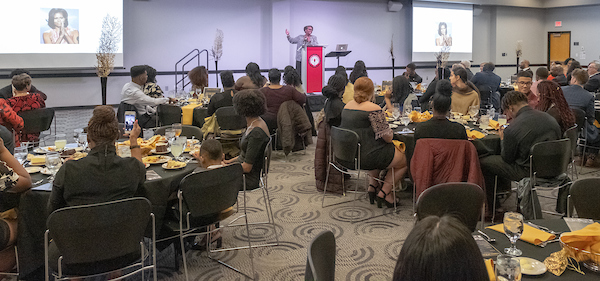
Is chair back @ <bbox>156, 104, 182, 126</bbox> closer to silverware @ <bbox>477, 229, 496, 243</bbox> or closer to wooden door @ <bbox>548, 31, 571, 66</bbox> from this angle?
silverware @ <bbox>477, 229, 496, 243</bbox>

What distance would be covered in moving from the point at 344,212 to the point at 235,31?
9890mm

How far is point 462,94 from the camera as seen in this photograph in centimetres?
607

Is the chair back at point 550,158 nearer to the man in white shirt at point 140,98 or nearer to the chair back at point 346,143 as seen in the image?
the chair back at point 346,143

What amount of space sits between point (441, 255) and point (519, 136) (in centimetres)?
333

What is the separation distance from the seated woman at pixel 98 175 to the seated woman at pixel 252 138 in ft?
3.76

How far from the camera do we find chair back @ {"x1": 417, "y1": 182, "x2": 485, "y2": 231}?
2680 mm

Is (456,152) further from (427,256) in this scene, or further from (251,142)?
(427,256)

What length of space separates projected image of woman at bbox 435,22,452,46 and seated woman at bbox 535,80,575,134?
12299 mm

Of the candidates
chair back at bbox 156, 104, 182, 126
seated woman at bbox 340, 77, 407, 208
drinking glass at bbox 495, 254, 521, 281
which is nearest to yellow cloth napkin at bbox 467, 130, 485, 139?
seated woman at bbox 340, 77, 407, 208

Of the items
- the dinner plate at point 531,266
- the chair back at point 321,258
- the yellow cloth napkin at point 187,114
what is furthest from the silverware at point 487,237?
the yellow cloth napkin at point 187,114

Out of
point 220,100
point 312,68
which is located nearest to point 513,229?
point 220,100

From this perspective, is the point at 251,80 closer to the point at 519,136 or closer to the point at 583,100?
the point at 519,136

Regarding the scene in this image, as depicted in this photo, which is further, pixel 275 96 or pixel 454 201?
pixel 275 96

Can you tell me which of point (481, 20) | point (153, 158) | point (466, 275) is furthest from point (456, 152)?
point (481, 20)
